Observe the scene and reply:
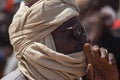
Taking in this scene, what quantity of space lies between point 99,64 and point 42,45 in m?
0.68

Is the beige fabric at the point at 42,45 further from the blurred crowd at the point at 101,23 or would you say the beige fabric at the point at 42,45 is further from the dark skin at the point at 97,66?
the blurred crowd at the point at 101,23

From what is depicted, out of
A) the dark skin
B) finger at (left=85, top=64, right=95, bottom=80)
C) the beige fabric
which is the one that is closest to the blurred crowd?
the dark skin

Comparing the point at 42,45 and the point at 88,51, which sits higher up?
the point at 42,45

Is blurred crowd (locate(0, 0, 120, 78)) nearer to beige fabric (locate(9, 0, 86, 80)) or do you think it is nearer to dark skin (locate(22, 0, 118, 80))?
dark skin (locate(22, 0, 118, 80))

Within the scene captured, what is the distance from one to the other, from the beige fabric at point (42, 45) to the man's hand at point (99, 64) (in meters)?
0.11

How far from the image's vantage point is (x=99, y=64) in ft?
22.7

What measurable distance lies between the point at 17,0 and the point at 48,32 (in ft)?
22.4

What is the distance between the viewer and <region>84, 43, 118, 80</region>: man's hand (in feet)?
22.0

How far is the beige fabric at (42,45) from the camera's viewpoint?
21.4 feet

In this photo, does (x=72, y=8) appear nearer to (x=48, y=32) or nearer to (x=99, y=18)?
(x=48, y=32)

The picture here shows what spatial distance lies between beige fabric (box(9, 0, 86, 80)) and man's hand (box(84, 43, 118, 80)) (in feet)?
0.36

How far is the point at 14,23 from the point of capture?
667 cm

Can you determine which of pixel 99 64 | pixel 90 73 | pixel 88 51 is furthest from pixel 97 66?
pixel 88 51

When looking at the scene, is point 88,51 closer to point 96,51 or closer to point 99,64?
point 96,51
